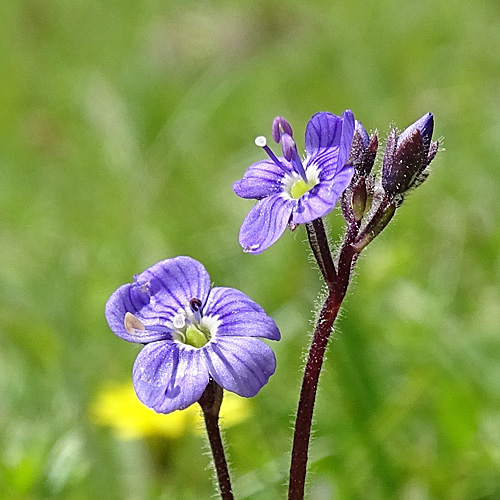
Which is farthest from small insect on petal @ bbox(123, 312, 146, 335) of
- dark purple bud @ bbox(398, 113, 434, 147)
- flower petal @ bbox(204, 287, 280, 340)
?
dark purple bud @ bbox(398, 113, 434, 147)

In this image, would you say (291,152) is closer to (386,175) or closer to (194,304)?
(386,175)

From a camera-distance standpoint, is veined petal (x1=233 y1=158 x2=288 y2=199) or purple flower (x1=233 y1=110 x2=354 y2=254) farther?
veined petal (x1=233 y1=158 x2=288 y2=199)

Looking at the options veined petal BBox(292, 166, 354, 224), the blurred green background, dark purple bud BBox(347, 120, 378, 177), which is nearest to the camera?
veined petal BBox(292, 166, 354, 224)

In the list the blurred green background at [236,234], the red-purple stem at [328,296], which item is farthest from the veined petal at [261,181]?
the blurred green background at [236,234]

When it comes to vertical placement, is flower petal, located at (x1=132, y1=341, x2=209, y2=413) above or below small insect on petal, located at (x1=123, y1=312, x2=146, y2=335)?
below

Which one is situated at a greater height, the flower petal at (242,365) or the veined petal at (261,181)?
the veined petal at (261,181)

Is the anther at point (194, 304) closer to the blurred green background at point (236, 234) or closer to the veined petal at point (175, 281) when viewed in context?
the veined petal at point (175, 281)

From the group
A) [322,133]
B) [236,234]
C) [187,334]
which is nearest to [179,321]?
[187,334]

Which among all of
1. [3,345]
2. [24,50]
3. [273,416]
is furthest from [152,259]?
[24,50]

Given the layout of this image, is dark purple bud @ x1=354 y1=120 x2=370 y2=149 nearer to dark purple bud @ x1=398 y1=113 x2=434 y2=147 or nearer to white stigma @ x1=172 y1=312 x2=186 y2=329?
dark purple bud @ x1=398 y1=113 x2=434 y2=147
